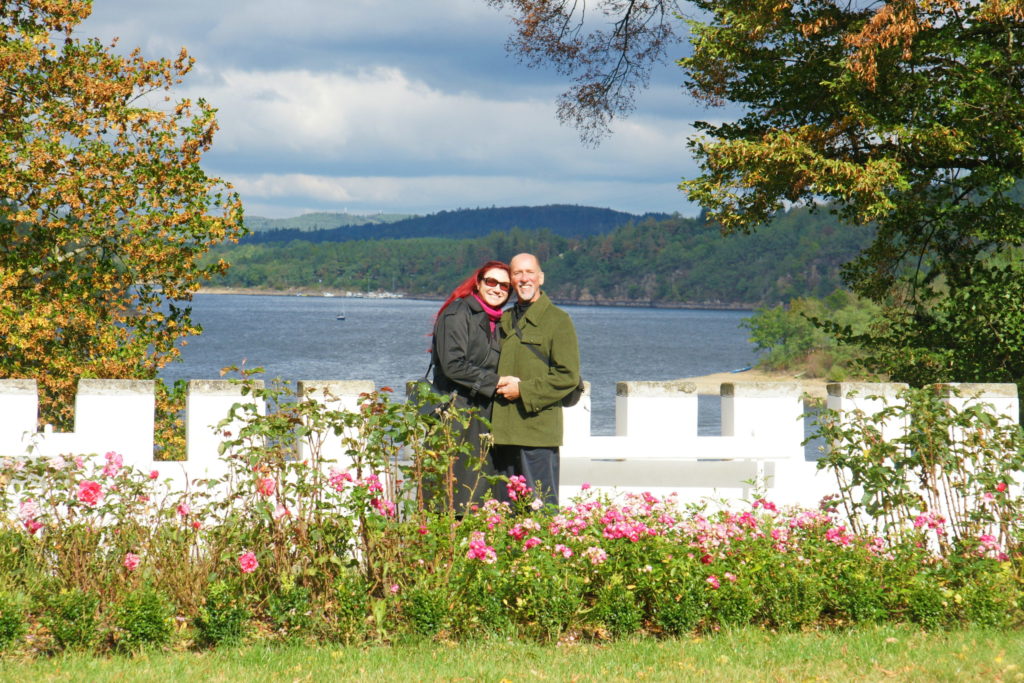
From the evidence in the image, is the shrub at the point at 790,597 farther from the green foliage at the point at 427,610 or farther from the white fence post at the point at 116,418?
the white fence post at the point at 116,418

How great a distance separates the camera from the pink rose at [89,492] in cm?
523

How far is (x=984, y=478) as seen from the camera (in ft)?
19.3

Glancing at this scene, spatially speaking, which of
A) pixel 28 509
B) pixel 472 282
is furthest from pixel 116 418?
pixel 472 282

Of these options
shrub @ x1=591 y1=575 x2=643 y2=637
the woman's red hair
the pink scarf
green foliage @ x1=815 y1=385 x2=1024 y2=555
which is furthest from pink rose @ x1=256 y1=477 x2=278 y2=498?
green foliage @ x1=815 y1=385 x2=1024 y2=555

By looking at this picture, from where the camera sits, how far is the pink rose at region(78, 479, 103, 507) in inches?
206

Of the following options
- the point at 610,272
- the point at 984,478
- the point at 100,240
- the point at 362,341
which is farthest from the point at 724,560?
the point at 610,272

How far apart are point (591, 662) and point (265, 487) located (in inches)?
72.4

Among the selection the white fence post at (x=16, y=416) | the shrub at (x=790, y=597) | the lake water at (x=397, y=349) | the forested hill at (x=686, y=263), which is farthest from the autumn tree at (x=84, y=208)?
the forested hill at (x=686, y=263)

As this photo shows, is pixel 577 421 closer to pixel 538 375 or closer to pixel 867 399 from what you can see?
pixel 538 375

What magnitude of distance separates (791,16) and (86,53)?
27.7 feet

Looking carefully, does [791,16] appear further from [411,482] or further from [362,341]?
[362,341]

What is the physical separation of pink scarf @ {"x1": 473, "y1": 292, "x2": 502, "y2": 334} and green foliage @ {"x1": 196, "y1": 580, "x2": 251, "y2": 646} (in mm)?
2135

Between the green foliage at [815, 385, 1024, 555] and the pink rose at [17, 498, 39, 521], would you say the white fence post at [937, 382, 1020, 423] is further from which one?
the pink rose at [17, 498, 39, 521]

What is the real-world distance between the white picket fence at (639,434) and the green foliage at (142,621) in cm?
149
